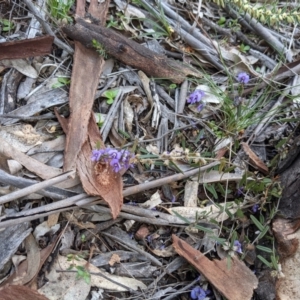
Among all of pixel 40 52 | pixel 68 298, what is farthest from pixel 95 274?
pixel 40 52

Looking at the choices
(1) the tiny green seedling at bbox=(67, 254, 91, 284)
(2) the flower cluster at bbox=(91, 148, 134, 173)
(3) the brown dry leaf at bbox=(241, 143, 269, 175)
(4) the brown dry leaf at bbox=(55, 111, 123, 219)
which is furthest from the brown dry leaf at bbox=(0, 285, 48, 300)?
(3) the brown dry leaf at bbox=(241, 143, 269, 175)

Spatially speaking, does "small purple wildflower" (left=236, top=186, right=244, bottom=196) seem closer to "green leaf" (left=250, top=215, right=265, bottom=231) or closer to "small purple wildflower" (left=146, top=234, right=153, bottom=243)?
"green leaf" (left=250, top=215, right=265, bottom=231)

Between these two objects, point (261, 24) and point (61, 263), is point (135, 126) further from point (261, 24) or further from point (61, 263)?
point (261, 24)

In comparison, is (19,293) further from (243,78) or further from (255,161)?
(243,78)

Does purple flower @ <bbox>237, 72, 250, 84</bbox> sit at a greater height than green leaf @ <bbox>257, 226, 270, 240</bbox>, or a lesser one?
greater

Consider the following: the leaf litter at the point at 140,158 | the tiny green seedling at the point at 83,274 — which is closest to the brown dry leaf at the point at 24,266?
the leaf litter at the point at 140,158

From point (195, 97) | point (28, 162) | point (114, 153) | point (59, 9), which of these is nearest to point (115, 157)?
point (114, 153)

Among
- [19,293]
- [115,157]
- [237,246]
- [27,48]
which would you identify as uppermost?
Answer: [27,48]
